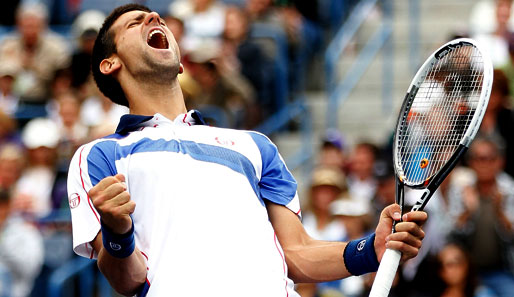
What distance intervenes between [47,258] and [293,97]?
12.2 feet

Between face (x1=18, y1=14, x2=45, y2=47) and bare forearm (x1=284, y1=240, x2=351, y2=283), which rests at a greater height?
bare forearm (x1=284, y1=240, x2=351, y2=283)

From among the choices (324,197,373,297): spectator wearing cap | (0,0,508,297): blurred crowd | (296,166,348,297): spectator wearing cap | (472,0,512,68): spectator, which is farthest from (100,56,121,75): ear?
(472,0,512,68): spectator

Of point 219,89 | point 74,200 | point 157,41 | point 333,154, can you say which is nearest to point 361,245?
point 74,200

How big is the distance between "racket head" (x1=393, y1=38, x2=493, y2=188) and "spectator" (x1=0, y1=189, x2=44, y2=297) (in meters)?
4.70

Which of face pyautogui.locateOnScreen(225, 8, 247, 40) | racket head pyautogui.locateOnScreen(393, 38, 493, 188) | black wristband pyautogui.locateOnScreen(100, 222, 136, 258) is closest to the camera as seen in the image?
black wristband pyautogui.locateOnScreen(100, 222, 136, 258)

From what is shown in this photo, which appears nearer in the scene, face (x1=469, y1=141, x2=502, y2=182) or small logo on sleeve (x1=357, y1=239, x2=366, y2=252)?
small logo on sleeve (x1=357, y1=239, x2=366, y2=252)

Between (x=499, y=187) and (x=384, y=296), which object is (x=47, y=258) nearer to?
(x=499, y=187)

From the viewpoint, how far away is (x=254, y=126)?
10148 mm

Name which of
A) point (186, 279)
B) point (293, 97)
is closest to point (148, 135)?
point (186, 279)

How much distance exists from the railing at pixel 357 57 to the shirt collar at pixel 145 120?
6623mm

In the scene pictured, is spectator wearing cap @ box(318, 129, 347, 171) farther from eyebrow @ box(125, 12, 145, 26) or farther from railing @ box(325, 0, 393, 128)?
eyebrow @ box(125, 12, 145, 26)

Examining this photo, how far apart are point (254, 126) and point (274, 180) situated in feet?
19.6

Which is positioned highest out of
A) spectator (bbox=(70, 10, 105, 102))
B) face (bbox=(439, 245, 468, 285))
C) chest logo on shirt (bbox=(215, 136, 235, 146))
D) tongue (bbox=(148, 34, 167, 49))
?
tongue (bbox=(148, 34, 167, 49))

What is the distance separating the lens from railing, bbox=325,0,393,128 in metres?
11.0
